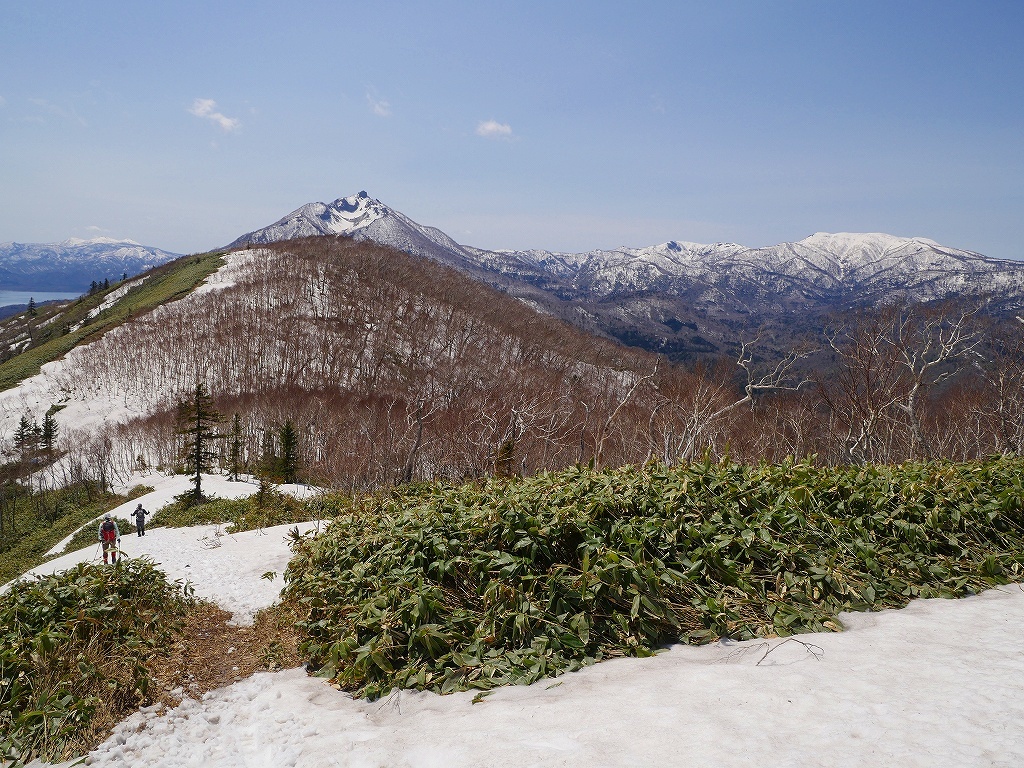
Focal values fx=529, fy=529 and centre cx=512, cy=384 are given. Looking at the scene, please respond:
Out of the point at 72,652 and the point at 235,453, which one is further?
the point at 235,453

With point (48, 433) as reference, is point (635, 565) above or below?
above

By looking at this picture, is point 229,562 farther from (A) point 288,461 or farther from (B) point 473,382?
(B) point 473,382

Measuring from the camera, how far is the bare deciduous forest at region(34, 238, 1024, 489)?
77.6 feet

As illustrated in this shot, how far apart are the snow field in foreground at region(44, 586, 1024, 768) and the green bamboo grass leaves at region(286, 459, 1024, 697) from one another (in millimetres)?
281

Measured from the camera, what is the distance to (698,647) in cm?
480

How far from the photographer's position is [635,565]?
512 cm

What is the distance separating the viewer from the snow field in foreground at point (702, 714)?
3.22 meters

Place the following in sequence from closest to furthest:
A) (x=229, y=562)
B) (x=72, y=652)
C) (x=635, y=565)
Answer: (x=635, y=565), (x=72, y=652), (x=229, y=562)

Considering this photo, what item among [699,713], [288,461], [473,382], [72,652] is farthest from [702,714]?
[473,382]

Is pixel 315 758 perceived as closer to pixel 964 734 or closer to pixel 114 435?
pixel 964 734

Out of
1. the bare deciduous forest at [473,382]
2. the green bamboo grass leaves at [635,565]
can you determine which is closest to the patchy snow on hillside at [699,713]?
the green bamboo grass leaves at [635,565]

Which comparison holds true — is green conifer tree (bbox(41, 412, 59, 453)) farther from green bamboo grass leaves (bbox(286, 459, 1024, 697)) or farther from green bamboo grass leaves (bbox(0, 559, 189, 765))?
green bamboo grass leaves (bbox(286, 459, 1024, 697))

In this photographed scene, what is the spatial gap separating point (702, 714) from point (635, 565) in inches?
63.0

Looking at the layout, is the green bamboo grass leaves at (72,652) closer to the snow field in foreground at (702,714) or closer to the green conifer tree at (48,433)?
the snow field in foreground at (702,714)
